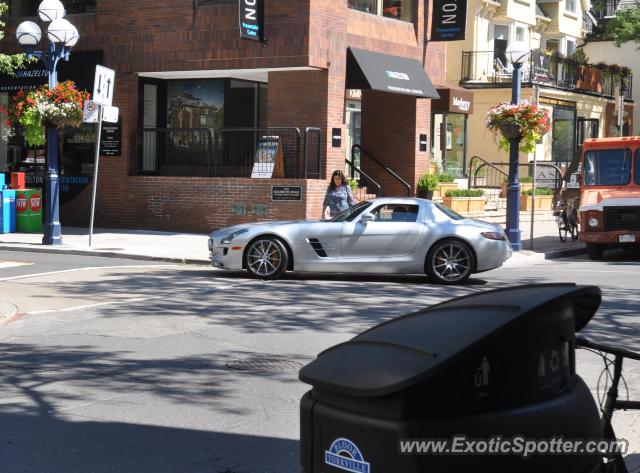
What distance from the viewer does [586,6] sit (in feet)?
146

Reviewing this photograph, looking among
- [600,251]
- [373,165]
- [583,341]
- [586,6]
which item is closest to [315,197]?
[373,165]

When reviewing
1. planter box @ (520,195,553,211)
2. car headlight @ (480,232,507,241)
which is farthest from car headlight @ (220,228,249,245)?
planter box @ (520,195,553,211)

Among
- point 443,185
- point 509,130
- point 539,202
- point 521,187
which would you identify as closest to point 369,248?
point 509,130

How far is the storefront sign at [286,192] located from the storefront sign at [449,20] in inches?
266

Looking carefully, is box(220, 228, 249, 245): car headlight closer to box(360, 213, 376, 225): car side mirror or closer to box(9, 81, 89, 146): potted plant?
box(360, 213, 376, 225): car side mirror

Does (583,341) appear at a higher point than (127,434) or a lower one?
higher

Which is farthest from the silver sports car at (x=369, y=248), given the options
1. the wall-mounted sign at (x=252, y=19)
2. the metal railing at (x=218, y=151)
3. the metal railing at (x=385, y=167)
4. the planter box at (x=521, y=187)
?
the planter box at (x=521, y=187)

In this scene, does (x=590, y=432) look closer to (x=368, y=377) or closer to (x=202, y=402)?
(x=368, y=377)

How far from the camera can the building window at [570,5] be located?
42688mm

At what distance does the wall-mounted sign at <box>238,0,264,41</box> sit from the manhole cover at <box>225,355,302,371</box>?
1410 centimetres

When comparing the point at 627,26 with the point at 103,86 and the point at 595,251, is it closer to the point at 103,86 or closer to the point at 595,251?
the point at 595,251

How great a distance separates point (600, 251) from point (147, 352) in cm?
1360

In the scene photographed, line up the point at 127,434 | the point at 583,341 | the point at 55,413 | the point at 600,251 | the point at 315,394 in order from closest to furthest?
the point at 315,394
the point at 583,341
the point at 127,434
the point at 55,413
the point at 600,251

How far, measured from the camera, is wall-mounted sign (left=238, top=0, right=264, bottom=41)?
21594mm
